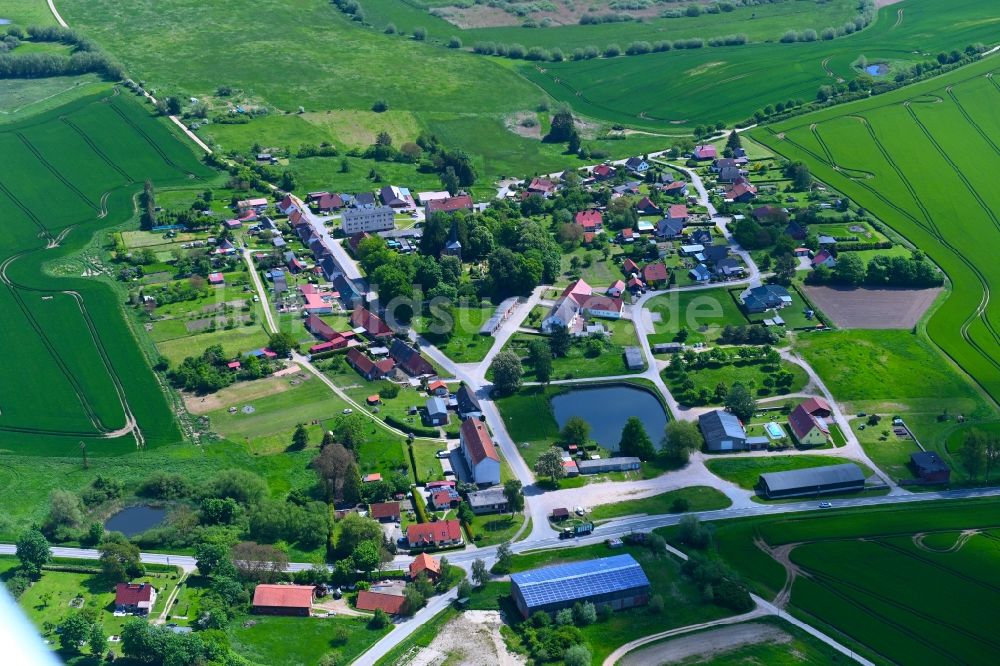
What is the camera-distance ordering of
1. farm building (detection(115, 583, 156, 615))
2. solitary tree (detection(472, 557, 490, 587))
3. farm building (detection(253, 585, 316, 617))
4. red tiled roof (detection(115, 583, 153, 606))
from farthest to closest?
solitary tree (detection(472, 557, 490, 587))
farm building (detection(253, 585, 316, 617))
red tiled roof (detection(115, 583, 153, 606))
farm building (detection(115, 583, 156, 615))

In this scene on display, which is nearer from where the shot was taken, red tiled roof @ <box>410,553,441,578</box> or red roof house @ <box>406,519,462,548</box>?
red tiled roof @ <box>410,553,441,578</box>

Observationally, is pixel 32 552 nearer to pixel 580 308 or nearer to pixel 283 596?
pixel 283 596

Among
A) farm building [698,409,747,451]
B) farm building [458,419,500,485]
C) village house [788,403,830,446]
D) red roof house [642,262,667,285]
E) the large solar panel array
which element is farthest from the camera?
red roof house [642,262,667,285]

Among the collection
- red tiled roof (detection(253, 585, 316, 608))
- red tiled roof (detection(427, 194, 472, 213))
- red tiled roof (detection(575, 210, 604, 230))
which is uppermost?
red tiled roof (detection(427, 194, 472, 213))

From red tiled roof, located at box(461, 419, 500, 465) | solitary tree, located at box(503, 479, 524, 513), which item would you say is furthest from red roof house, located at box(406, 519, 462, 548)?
red tiled roof, located at box(461, 419, 500, 465)

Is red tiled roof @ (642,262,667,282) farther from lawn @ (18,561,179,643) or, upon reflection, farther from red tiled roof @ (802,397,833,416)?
lawn @ (18,561,179,643)

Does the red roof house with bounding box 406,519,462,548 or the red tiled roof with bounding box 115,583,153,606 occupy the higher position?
the red tiled roof with bounding box 115,583,153,606

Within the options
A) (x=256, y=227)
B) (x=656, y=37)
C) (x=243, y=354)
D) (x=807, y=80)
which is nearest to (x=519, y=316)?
(x=243, y=354)
